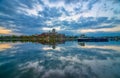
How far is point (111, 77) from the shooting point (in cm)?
1781

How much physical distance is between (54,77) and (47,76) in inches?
34.4

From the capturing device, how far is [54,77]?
1752 cm

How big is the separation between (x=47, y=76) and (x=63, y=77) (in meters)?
1.81

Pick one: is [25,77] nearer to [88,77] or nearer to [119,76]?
[88,77]

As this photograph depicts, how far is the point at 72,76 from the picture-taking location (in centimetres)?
1794

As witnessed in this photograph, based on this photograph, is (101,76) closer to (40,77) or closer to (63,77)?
(63,77)

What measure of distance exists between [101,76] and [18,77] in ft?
30.2

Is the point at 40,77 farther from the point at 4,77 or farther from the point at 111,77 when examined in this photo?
the point at 111,77

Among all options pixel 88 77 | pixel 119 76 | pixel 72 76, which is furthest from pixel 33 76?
pixel 119 76

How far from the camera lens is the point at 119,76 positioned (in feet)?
59.4

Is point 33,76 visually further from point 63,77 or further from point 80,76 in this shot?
point 80,76

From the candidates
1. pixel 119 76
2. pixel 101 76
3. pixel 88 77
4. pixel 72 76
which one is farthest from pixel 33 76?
pixel 119 76

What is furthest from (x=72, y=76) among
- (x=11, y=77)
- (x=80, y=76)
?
(x=11, y=77)

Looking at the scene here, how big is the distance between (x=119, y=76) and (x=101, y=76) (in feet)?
6.61
